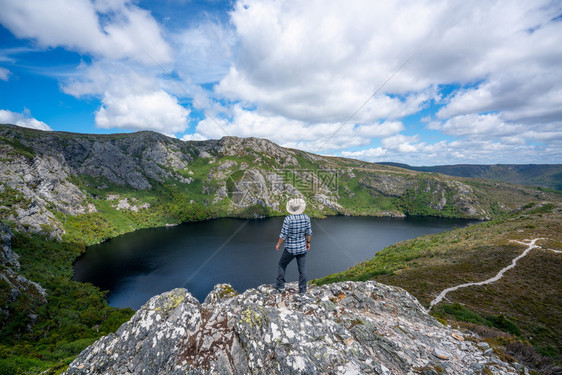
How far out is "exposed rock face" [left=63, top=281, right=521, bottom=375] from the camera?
644 centimetres

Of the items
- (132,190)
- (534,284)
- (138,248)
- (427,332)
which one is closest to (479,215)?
(534,284)

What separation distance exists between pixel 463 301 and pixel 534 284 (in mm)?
10515

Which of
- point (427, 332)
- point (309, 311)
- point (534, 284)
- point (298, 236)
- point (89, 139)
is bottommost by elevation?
point (534, 284)

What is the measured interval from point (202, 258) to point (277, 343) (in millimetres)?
80018

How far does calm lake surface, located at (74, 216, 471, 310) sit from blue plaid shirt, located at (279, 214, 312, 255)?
51.0 m

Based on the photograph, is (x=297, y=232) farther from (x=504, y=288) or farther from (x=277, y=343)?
(x=504, y=288)

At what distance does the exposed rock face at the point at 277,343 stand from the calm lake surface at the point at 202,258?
48201 mm

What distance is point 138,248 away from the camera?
3585 inches

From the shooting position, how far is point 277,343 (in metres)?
6.76

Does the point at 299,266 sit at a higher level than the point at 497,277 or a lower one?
higher

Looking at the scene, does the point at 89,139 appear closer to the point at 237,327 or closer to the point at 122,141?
the point at 122,141

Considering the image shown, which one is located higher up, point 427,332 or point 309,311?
point 309,311

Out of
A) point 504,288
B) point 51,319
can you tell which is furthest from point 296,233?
point 51,319

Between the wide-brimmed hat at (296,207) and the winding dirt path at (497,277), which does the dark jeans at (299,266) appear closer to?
the wide-brimmed hat at (296,207)
